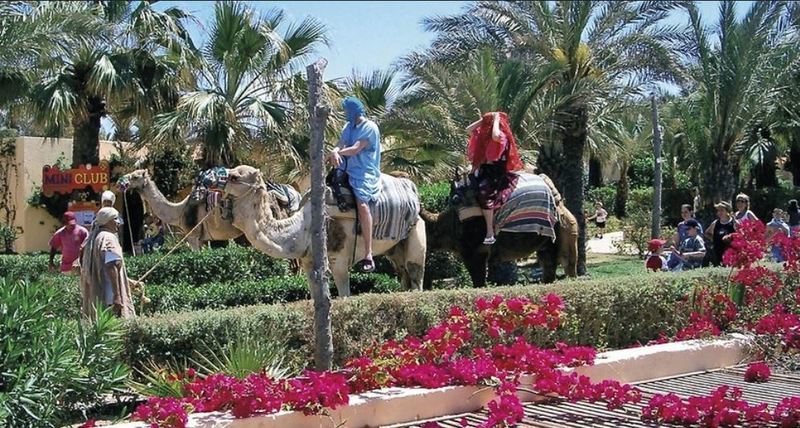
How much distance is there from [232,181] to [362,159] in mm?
1394

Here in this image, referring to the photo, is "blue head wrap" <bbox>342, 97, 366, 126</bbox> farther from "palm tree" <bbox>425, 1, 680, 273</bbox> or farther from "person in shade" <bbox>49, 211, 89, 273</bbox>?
"palm tree" <bbox>425, 1, 680, 273</bbox>

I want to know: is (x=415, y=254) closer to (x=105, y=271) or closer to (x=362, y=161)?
(x=362, y=161)

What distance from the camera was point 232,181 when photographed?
9.91 m

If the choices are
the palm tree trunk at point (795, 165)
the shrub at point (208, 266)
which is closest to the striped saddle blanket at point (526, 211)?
the shrub at point (208, 266)

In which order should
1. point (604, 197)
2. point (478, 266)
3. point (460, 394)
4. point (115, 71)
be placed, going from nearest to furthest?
point (460, 394) < point (478, 266) < point (115, 71) < point (604, 197)

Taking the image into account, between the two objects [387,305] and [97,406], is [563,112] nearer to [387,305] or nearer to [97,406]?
[387,305]

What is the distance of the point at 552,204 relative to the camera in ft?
38.5

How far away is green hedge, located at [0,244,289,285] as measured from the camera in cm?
1522

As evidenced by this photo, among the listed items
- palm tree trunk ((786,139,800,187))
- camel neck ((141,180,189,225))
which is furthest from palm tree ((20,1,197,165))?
palm tree trunk ((786,139,800,187))

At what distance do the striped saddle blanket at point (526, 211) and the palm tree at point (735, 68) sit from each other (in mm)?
12012

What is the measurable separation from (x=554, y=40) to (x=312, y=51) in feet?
17.2

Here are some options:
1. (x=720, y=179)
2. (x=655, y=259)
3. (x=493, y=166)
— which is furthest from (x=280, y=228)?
(x=720, y=179)

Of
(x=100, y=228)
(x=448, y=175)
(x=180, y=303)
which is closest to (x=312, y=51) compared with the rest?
(x=448, y=175)

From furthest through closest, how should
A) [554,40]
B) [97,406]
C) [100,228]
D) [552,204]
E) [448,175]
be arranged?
[448,175]
[554,40]
[552,204]
[100,228]
[97,406]
